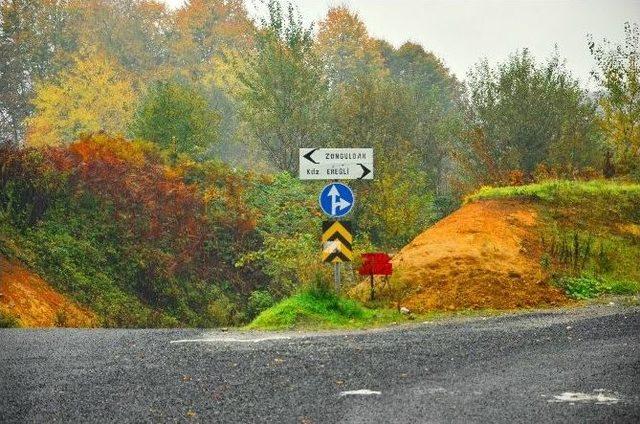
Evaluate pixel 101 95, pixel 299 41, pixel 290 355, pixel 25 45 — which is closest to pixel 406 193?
pixel 299 41

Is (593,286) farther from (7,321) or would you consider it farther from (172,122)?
(172,122)

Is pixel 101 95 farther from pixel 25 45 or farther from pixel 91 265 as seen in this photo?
pixel 91 265

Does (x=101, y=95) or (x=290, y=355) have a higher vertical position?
(x=101, y=95)

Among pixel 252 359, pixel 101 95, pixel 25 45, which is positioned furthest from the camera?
pixel 25 45

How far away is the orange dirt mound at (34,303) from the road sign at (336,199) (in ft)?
25.3

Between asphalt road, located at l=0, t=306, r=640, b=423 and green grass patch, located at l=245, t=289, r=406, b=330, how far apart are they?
6.14 ft

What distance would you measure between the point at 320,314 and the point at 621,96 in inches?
810

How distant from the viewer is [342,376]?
7.18 m

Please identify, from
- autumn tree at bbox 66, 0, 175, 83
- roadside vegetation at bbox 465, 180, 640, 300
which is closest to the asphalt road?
roadside vegetation at bbox 465, 180, 640, 300

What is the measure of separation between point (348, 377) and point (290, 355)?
1489mm

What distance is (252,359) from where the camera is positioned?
835cm

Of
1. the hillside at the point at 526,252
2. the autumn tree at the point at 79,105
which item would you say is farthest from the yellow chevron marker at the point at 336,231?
the autumn tree at the point at 79,105

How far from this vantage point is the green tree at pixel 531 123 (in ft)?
90.7

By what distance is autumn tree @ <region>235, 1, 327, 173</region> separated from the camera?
31.5 meters
